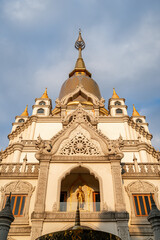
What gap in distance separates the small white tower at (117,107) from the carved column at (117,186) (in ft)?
58.4

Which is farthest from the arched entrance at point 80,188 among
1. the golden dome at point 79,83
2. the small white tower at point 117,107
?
the golden dome at point 79,83

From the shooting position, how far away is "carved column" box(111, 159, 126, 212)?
16156mm

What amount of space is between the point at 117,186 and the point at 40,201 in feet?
18.3

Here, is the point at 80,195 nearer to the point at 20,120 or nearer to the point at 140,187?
the point at 140,187

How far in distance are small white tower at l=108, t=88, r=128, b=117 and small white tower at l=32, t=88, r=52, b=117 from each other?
991 centimetres

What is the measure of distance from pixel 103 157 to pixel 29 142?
14.4m

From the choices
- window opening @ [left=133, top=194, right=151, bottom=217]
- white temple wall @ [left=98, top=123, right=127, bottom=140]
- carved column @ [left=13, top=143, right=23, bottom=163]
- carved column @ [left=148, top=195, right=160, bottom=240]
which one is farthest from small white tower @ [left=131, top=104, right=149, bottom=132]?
carved column @ [left=148, top=195, right=160, bottom=240]

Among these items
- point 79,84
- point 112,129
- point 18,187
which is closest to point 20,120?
point 79,84

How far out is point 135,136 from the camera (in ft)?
105

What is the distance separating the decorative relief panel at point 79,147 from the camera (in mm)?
19500

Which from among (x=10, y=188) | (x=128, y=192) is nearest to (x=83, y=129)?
(x=128, y=192)

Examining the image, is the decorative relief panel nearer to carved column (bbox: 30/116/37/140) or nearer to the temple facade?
the temple facade

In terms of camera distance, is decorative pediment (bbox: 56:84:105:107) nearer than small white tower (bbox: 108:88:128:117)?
No

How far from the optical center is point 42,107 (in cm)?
3719
